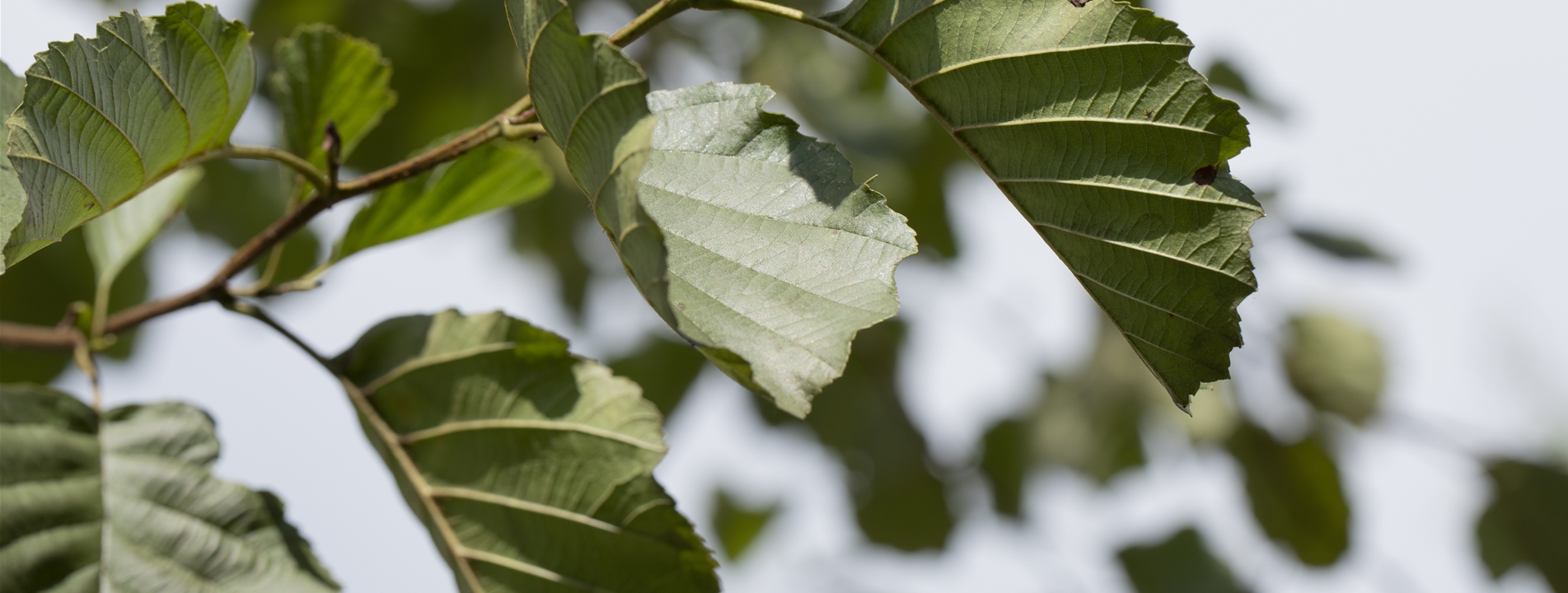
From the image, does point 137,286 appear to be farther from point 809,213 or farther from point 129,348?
point 809,213

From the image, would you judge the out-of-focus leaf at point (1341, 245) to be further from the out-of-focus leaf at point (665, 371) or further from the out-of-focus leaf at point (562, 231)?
the out-of-focus leaf at point (562, 231)

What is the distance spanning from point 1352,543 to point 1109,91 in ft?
5.33

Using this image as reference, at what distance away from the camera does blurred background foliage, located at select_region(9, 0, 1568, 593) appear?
1.59 metres

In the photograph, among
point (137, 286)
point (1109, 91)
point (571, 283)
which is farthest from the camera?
point (571, 283)

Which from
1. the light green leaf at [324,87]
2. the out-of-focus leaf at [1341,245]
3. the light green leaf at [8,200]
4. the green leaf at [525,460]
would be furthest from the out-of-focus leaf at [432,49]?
the out-of-focus leaf at [1341,245]

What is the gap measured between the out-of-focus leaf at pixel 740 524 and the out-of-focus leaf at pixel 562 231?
918mm

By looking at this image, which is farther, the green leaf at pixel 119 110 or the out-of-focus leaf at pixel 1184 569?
the out-of-focus leaf at pixel 1184 569

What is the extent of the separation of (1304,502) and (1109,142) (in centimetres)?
154

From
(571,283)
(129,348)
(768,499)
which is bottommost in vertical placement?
(768,499)

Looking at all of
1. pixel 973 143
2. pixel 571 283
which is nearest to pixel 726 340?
pixel 973 143

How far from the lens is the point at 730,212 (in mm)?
450

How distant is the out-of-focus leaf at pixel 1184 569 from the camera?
1.70 m

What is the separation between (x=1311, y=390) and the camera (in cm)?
181

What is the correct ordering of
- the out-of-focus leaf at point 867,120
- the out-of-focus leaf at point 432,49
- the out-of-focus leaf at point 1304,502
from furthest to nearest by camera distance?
1. the out-of-focus leaf at point 1304,502
2. the out-of-focus leaf at point 432,49
3. the out-of-focus leaf at point 867,120
